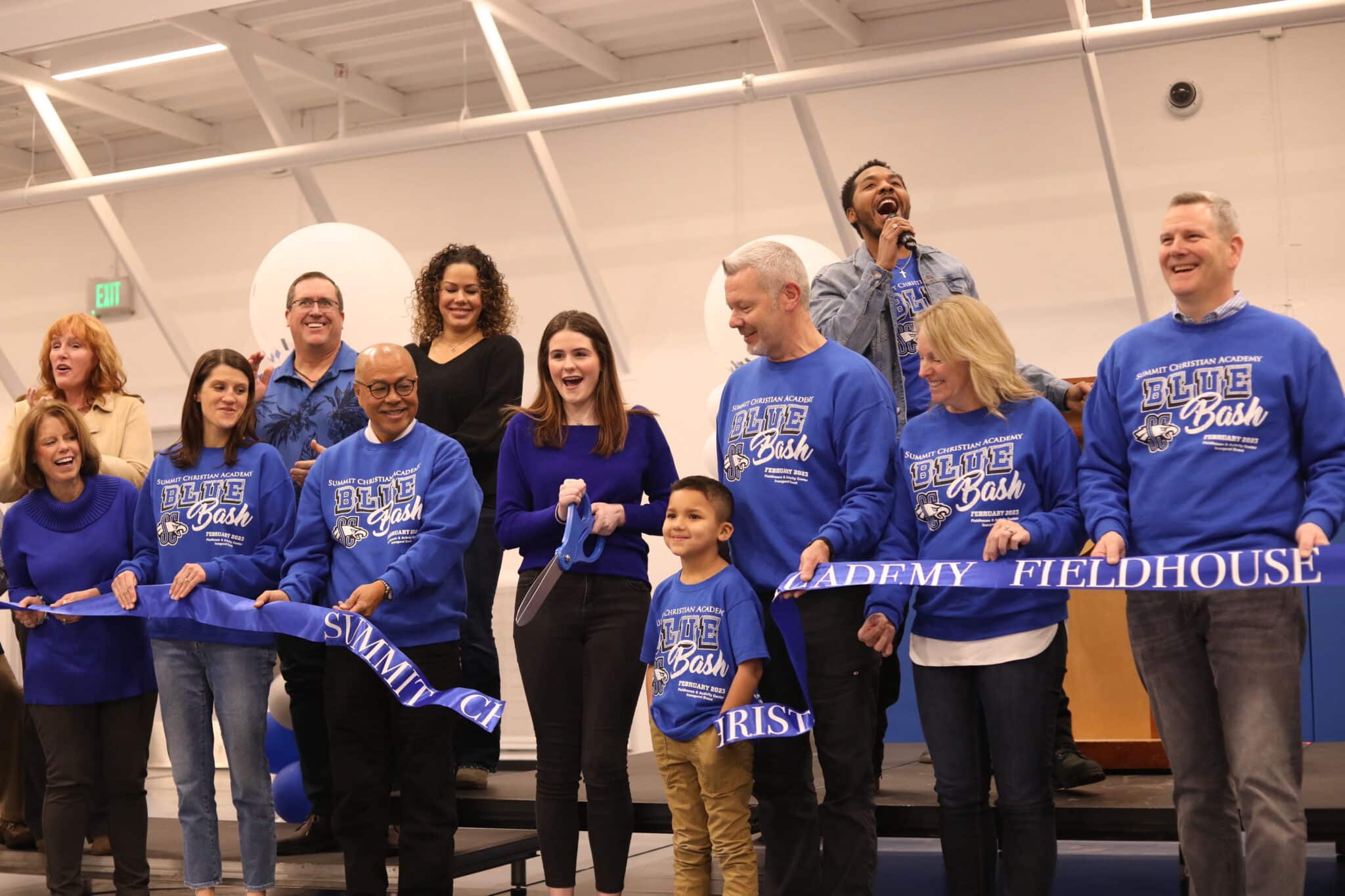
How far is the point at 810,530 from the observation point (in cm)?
324

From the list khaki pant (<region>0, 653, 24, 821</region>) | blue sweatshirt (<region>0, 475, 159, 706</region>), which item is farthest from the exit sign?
blue sweatshirt (<region>0, 475, 159, 706</region>)

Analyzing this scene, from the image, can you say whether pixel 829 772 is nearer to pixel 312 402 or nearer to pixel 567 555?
pixel 567 555

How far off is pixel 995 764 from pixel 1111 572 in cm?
50

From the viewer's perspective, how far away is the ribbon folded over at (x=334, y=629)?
136 inches

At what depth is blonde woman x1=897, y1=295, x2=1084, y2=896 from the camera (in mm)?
2934

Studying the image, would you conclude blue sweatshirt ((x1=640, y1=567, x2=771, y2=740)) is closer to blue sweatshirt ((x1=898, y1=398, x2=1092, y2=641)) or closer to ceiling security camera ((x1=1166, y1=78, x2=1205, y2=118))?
blue sweatshirt ((x1=898, y1=398, x2=1092, y2=641))

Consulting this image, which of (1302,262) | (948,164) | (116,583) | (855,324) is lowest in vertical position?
(116,583)

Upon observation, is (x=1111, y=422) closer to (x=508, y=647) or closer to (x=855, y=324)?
(x=855, y=324)

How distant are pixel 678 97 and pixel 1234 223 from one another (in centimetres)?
492

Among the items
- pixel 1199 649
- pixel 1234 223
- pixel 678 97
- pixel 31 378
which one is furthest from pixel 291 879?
pixel 31 378

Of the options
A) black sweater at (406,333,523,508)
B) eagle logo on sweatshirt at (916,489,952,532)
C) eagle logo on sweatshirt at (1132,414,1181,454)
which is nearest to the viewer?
eagle logo on sweatshirt at (1132,414,1181,454)

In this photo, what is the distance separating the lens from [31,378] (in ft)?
35.1

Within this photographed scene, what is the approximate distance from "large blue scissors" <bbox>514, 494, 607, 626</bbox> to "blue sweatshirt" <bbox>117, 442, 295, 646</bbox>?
2.83 feet

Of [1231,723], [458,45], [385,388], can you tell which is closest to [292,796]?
[385,388]
